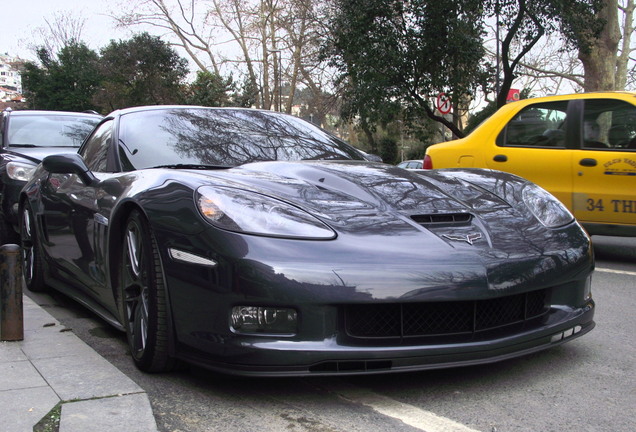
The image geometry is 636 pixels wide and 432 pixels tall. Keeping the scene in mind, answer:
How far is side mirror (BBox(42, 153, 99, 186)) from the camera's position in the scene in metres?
3.95

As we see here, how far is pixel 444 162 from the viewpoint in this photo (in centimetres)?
740

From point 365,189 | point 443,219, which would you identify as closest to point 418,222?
point 443,219

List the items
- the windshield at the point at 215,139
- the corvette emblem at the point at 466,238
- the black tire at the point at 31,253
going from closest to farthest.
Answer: the corvette emblem at the point at 466,238
the windshield at the point at 215,139
the black tire at the point at 31,253

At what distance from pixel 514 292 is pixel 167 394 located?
A: 1.47 meters

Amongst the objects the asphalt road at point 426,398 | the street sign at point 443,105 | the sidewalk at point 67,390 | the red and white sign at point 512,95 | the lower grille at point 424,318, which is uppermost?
the red and white sign at point 512,95

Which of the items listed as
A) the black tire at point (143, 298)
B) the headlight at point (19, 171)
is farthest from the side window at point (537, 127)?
the headlight at point (19, 171)

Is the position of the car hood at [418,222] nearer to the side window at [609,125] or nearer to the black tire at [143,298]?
the black tire at [143,298]

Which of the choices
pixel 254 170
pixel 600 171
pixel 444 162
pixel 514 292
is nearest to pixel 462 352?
pixel 514 292

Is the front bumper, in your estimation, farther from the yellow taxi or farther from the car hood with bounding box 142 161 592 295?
the yellow taxi

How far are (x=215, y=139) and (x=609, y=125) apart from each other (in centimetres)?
423

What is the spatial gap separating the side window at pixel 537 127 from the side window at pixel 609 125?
0.74 ft

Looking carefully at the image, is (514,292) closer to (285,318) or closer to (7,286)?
(285,318)

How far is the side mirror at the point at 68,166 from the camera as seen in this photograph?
3.95 m

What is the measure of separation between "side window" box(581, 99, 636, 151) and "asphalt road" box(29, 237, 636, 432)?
10.9 ft
